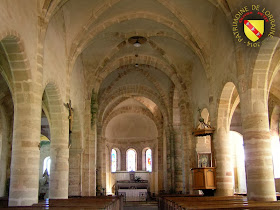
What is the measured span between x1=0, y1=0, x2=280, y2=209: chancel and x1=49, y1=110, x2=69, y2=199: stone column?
4 centimetres

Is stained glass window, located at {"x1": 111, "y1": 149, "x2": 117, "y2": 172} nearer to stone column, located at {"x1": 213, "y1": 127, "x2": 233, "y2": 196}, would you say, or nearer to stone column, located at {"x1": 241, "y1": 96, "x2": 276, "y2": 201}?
stone column, located at {"x1": 213, "y1": 127, "x2": 233, "y2": 196}

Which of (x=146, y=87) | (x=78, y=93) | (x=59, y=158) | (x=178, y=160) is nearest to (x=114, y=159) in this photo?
(x=146, y=87)

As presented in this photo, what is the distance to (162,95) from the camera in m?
22.6

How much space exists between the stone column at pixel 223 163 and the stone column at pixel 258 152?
3182 mm

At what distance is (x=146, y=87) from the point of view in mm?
23516

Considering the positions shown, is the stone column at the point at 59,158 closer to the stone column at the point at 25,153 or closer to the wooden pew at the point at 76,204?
the wooden pew at the point at 76,204

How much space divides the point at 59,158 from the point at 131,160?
1885 cm

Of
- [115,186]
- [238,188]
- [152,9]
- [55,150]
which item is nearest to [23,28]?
[55,150]

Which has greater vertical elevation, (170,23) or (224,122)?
(170,23)

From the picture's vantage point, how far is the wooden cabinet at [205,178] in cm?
1337

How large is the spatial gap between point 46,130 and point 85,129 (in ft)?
18.6

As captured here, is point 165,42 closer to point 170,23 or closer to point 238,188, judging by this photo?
point 170,23

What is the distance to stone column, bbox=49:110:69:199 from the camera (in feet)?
41.2

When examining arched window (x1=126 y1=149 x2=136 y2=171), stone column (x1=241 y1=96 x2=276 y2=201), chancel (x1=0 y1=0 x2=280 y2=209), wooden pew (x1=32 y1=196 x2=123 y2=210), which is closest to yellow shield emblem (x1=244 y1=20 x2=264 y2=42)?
chancel (x1=0 y1=0 x2=280 y2=209)
